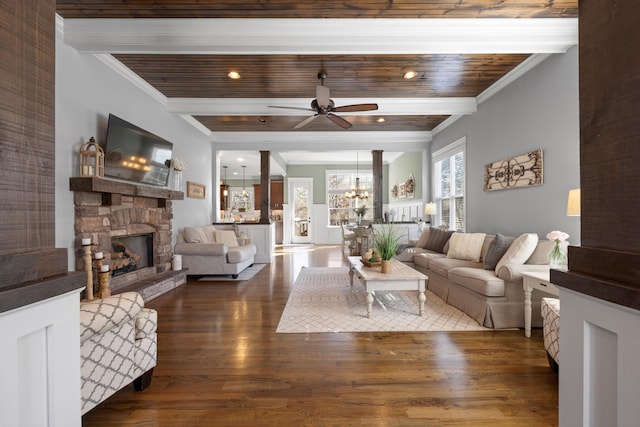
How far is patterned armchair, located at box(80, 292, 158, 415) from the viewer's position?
151cm

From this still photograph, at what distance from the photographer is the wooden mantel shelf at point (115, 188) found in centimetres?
299

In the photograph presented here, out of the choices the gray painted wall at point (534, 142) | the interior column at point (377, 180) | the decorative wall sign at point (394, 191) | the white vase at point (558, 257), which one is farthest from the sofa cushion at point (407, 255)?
the decorative wall sign at point (394, 191)

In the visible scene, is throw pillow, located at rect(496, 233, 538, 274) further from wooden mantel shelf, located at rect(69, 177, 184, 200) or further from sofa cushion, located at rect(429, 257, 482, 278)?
wooden mantel shelf, located at rect(69, 177, 184, 200)

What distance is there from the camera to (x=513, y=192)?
157 inches

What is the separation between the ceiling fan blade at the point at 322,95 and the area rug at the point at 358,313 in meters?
2.44

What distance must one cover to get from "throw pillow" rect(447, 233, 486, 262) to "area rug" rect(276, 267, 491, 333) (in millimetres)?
733

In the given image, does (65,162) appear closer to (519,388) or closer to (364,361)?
(364,361)

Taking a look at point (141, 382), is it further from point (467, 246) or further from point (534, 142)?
point (534, 142)

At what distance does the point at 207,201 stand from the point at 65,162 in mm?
3502

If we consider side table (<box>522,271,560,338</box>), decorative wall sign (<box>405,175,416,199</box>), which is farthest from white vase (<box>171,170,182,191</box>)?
decorative wall sign (<box>405,175,416,199</box>)

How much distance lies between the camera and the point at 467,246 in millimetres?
4141

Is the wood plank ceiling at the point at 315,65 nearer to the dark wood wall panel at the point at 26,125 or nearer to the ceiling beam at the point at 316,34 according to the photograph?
the ceiling beam at the point at 316,34

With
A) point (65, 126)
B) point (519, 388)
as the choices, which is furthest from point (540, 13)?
point (65, 126)

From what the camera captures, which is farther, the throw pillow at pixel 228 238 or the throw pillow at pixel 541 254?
the throw pillow at pixel 228 238
